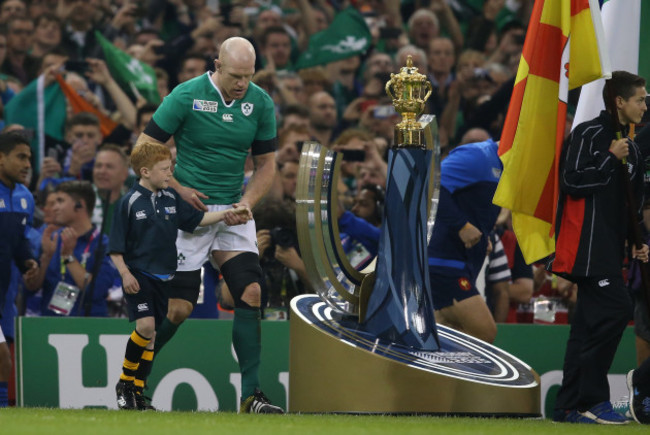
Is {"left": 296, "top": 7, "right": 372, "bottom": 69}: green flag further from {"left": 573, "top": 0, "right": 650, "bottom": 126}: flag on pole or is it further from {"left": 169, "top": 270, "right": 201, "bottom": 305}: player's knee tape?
{"left": 169, "top": 270, "right": 201, "bottom": 305}: player's knee tape

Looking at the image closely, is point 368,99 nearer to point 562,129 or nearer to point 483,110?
point 483,110

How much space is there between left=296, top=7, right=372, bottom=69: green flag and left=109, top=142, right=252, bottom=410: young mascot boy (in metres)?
7.14

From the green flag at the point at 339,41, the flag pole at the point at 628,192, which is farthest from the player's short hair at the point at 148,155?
the green flag at the point at 339,41

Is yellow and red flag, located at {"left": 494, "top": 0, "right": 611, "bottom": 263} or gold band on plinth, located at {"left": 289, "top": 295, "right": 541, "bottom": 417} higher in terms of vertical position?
yellow and red flag, located at {"left": 494, "top": 0, "right": 611, "bottom": 263}

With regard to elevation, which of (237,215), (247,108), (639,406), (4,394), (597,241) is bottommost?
(4,394)

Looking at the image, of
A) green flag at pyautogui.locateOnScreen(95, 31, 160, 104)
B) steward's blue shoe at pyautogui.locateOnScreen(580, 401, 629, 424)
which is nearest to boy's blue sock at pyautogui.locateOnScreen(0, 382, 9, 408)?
steward's blue shoe at pyautogui.locateOnScreen(580, 401, 629, 424)

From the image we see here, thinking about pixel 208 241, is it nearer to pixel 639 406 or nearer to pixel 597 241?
pixel 597 241

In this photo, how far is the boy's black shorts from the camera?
277 inches

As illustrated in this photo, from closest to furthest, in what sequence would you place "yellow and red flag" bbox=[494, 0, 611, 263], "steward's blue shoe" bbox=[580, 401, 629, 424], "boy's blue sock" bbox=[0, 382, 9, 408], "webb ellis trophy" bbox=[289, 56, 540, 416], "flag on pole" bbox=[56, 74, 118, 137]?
"steward's blue shoe" bbox=[580, 401, 629, 424]
"webb ellis trophy" bbox=[289, 56, 540, 416]
"yellow and red flag" bbox=[494, 0, 611, 263]
"boy's blue sock" bbox=[0, 382, 9, 408]
"flag on pole" bbox=[56, 74, 118, 137]

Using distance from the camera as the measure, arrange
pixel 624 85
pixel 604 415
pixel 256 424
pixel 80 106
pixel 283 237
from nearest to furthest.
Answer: pixel 256 424
pixel 604 415
pixel 624 85
pixel 283 237
pixel 80 106

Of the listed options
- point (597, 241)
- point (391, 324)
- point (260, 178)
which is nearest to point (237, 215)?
point (260, 178)

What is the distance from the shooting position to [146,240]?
7.10 m

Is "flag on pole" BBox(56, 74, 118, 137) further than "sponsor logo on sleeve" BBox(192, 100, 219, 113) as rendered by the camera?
Yes

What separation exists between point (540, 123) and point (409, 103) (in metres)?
0.86
